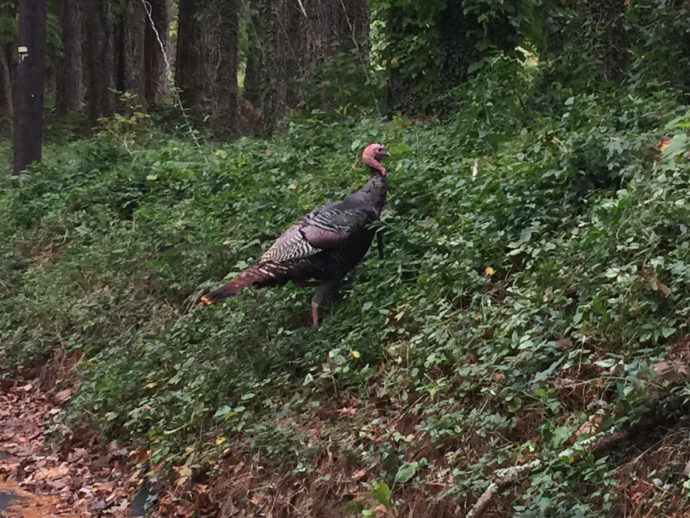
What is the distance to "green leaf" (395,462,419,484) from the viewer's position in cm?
441

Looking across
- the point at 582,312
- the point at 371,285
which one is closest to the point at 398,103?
the point at 371,285

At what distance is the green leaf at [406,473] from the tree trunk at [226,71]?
49.8ft

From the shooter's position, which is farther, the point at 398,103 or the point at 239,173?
the point at 398,103

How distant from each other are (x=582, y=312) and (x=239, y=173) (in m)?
6.25

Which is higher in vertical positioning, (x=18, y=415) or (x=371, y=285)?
(x=371, y=285)

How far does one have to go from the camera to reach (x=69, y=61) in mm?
24234

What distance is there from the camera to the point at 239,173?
33.4 feet

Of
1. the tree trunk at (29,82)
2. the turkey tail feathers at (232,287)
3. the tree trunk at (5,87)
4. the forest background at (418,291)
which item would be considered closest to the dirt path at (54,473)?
the forest background at (418,291)

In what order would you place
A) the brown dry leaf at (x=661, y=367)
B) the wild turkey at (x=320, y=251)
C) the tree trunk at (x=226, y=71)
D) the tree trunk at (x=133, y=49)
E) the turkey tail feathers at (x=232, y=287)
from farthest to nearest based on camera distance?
1. the tree trunk at (x=133, y=49)
2. the tree trunk at (x=226, y=71)
3. the wild turkey at (x=320, y=251)
4. the turkey tail feathers at (x=232, y=287)
5. the brown dry leaf at (x=661, y=367)

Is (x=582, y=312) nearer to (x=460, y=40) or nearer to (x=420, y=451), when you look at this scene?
(x=420, y=451)

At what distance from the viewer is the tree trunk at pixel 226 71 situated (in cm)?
1909

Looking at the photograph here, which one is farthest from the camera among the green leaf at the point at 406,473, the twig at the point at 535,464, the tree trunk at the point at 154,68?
the tree trunk at the point at 154,68

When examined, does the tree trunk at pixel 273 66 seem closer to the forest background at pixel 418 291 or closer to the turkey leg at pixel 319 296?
the forest background at pixel 418 291

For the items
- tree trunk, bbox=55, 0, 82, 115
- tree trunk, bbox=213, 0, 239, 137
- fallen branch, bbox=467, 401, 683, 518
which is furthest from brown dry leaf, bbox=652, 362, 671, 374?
tree trunk, bbox=55, 0, 82, 115
